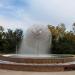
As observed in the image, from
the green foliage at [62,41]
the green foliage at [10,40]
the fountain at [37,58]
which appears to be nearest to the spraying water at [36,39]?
the fountain at [37,58]

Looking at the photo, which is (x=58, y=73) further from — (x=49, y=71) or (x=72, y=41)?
(x=72, y=41)

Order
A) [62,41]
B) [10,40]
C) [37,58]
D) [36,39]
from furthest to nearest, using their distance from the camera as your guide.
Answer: [10,40] < [62,41] < [36,39] < [37,58]

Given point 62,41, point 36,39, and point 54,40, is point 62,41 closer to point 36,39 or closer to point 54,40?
point 54,40

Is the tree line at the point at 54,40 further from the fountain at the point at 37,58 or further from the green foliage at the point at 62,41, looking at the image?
the fountain at the point at 37,58

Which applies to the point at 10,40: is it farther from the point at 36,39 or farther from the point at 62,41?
the point at 36,39

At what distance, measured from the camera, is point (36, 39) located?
16484mm

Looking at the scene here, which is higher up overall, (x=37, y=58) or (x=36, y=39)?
(x=36, y=39)

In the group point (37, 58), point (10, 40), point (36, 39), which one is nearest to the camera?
point (37, 58)

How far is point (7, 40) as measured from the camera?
24828mm

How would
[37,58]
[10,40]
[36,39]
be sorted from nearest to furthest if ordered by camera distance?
[37,58]
[36,39]
[10,40]

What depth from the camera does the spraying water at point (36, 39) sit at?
1455cm

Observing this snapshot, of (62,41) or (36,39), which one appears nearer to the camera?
(36,39)

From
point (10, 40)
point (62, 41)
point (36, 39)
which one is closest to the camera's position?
point (36, 39)

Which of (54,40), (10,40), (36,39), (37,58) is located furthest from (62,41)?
(37,58)
